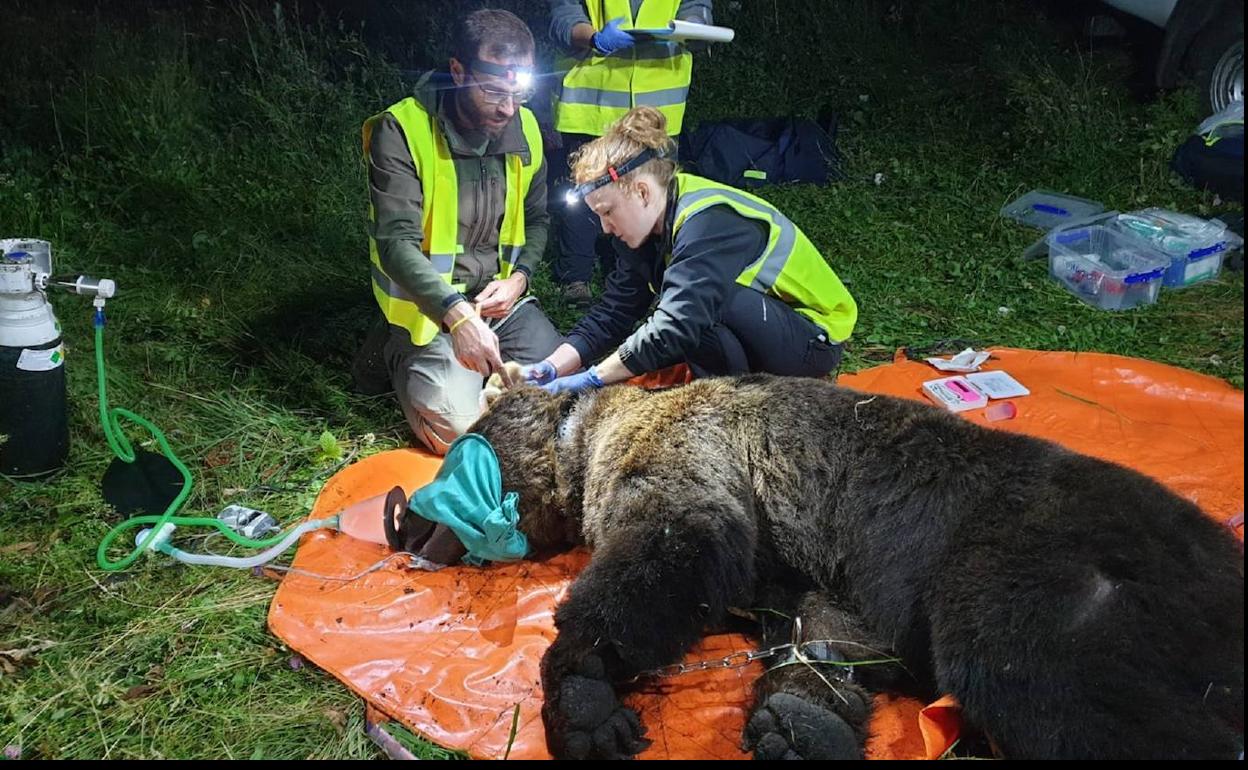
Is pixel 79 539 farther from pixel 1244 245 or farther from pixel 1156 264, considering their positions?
pixel 1156 264

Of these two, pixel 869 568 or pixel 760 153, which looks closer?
pixel 869 568

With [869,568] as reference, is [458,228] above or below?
above

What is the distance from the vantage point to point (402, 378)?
505cm

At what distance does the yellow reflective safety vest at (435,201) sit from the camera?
15.5 ft

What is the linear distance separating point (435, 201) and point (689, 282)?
1.37 meters

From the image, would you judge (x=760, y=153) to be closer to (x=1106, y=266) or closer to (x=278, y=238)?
(x=1106, y=266)

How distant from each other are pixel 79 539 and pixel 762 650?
281 cm

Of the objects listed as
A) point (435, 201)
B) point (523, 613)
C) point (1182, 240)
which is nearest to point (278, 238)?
point (435, 201)

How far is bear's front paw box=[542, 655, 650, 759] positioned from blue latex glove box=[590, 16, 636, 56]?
383cm

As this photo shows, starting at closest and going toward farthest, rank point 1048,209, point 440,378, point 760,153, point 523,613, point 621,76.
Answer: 1. point 523,613
2. point 440,378
3. point 621,76
4. point 1048,209
5. point 760,153

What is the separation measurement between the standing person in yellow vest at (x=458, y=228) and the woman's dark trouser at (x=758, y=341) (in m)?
1.01

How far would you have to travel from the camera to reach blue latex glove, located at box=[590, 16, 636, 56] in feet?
18.5

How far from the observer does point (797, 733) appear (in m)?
2.89

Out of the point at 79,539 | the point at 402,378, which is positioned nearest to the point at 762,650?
the point at 402,378
